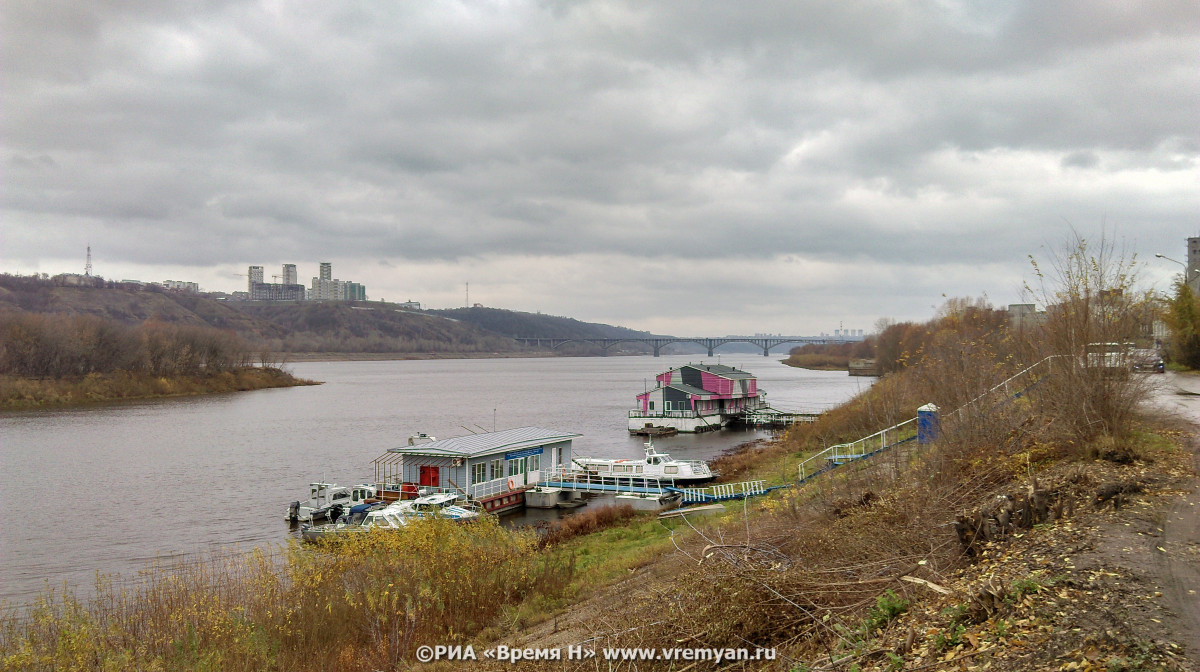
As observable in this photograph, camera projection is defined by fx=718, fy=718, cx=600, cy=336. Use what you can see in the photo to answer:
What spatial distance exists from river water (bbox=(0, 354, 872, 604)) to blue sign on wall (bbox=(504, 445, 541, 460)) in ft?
35.5

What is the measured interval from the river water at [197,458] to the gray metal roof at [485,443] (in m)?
7.13

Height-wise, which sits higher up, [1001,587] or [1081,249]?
[1081,249]

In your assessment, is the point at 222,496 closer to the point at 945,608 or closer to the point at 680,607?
the point at 680,607

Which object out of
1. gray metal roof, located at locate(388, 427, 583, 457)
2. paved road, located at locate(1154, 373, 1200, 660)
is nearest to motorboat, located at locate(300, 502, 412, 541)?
gray metal roof, located at locate(388, 427, 583, 457)

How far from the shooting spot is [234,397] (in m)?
107

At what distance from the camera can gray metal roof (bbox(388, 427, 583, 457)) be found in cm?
3431

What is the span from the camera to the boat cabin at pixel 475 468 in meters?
33.9

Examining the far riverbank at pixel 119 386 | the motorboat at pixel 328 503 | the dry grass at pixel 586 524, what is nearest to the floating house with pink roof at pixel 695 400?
the motorboat at pixel 328 503

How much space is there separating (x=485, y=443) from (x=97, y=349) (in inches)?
3691

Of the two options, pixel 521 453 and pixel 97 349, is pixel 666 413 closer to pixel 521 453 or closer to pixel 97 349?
pixel 521 453

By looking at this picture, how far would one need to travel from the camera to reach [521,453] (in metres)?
37.6

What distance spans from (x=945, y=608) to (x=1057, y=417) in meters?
6.90

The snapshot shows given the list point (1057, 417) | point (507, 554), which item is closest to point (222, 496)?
point (507, 554)

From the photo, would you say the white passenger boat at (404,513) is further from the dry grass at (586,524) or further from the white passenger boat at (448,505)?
the dry grass at (586,524)
